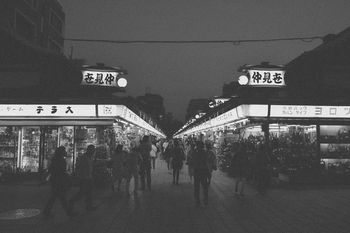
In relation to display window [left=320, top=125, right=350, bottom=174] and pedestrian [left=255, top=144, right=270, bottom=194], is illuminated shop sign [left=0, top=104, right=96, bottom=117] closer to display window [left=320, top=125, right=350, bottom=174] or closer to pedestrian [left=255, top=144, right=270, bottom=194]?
pedestrian [left=255, top=144, right=270, bottom=194]

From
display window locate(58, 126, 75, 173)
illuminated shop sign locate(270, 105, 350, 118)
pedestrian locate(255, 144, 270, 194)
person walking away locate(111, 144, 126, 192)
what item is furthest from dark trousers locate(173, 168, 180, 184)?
illuminated shop sign locate(270, 105, 350, 118)

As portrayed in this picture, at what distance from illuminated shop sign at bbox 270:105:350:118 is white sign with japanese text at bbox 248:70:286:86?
8.99 ft

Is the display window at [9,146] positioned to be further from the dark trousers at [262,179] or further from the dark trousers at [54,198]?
the dark trousers at [262,179]

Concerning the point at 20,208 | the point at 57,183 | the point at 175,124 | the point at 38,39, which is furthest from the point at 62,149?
the point at 175,124

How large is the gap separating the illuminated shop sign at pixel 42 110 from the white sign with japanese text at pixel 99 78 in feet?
8.45

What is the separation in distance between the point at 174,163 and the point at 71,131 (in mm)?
5205

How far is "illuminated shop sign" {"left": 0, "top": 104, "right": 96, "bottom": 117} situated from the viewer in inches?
666

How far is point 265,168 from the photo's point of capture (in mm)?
14211

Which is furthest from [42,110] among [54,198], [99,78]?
[54,198]

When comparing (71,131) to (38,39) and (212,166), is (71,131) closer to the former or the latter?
(212,166)

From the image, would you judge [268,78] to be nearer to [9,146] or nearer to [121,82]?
[121,82]

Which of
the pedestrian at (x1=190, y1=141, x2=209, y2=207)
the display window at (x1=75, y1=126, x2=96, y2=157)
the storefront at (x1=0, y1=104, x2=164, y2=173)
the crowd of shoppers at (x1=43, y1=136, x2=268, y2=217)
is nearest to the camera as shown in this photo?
the crowd of shoppers at (x1=43, y1=136, x2=268, y2=217)

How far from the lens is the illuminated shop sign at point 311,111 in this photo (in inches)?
669

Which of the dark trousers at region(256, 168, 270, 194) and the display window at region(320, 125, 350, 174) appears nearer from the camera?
the dark trousers at region(256, 168, 270, 194)
